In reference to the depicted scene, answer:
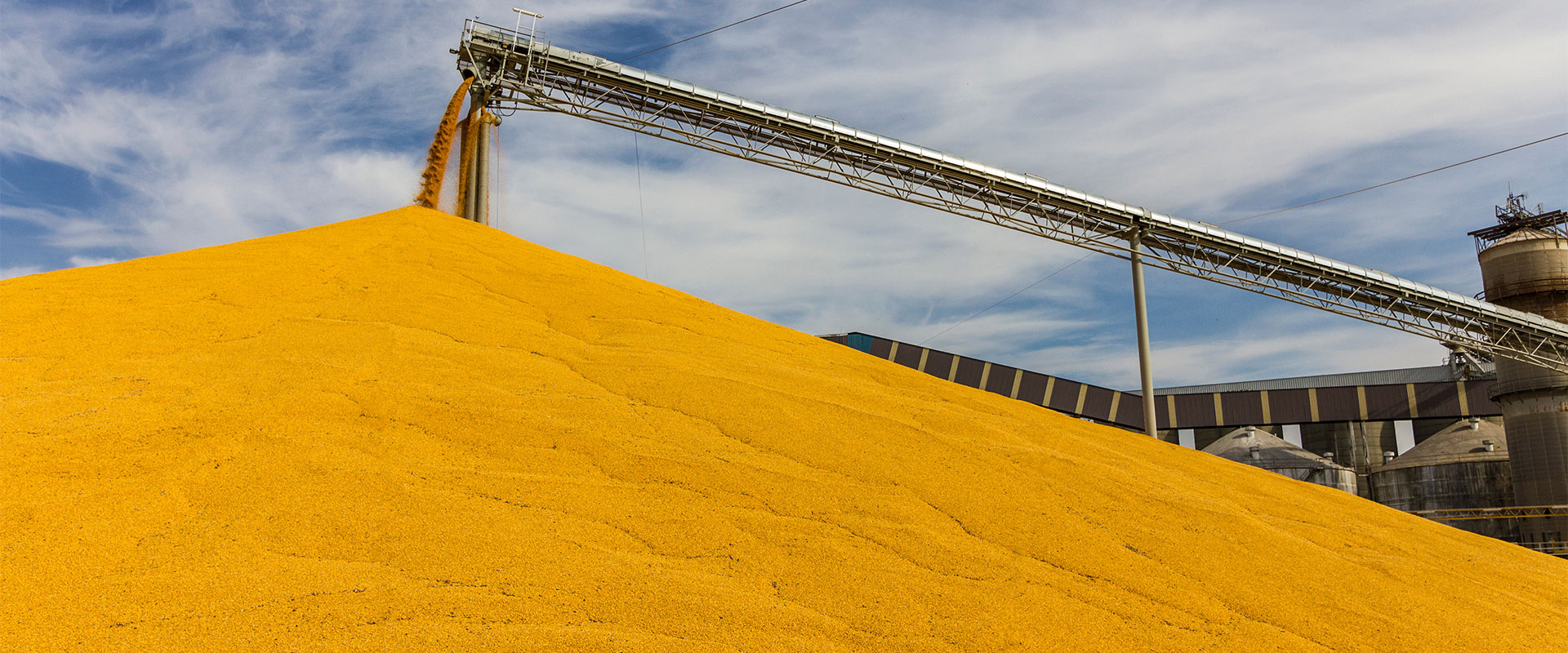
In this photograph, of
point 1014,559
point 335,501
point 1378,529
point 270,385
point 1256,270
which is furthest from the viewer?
point 1256,270

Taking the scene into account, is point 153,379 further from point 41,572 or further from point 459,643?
point 459,643

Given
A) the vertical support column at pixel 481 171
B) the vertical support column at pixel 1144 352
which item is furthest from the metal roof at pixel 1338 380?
the vertical support column at pixel 481 171

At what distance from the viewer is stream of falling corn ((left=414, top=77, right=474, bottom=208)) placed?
535 inches

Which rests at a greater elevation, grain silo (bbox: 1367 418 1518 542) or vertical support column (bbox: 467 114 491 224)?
vertical support column (bbox: 467 114 491 224)

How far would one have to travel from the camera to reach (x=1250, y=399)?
3706 cm

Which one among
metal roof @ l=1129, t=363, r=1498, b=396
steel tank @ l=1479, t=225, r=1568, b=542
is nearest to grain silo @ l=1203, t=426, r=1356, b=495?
steel tank @ l=1479, t=225, r=1568, b=542

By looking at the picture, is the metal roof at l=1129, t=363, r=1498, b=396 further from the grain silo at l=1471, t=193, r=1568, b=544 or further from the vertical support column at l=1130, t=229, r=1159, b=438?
the vertical support column at l=1130, t=229, r=1159, b=438

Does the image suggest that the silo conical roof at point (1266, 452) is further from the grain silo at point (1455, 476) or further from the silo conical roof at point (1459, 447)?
the silo conical roof at point (1459, 447)

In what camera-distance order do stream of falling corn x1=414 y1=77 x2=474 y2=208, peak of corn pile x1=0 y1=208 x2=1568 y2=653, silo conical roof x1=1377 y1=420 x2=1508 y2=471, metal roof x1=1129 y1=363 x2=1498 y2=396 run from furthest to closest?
metal roof x1=1129 y1=363 x2=1498 y2=396, silo conical roof x1=1377 y1=420 x2=1508 y2=471, stream of falling corn x1=414 y1=77 x2=474 y2=208, peak of corn pile x1=0 y1=208 x2=1568 y2=653

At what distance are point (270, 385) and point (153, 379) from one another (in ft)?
2.80

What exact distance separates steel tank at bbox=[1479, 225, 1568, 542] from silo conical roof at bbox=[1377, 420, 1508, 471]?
2.88 m

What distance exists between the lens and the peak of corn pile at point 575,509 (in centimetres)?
381

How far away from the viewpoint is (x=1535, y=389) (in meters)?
23.8

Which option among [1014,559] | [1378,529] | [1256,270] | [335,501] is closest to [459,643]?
[335,501]
